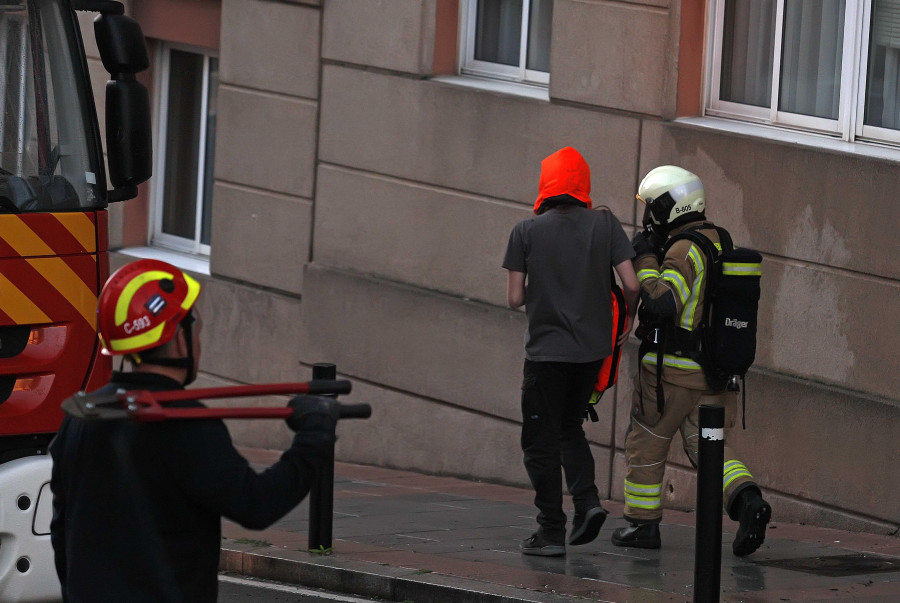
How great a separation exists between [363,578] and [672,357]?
171 centimetres

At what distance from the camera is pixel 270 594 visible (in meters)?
7.00

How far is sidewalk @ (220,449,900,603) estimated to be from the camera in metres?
6.61

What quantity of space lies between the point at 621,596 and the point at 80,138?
2910 millimetres

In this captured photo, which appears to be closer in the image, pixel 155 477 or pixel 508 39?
pixel 155 477

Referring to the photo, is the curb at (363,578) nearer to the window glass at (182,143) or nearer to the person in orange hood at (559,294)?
the person in orange hood at (559,294)

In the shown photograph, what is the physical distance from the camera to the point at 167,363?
11.3 feet

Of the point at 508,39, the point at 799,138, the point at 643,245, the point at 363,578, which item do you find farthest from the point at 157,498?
the point at 508,39

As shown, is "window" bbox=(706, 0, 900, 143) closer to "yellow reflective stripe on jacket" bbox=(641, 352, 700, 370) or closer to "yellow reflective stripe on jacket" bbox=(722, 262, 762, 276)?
"yellow reflective stripe on jacket" bbox=(722, 262, 762, 276)

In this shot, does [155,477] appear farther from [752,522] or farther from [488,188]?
[488,188]

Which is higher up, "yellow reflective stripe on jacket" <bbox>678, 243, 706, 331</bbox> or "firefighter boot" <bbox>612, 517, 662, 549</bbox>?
"yellow reflective stripe on jacket" <bbox>678, 243, 706, 331</bbox>

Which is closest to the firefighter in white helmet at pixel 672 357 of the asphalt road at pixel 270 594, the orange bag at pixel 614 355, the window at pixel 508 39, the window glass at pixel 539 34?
the orange bag at pixel 614 355

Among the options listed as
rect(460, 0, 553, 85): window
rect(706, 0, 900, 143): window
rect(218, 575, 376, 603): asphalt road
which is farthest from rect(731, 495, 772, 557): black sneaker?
rect(460, 0, 553, 85): window

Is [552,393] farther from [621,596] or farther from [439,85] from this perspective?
[439,85]

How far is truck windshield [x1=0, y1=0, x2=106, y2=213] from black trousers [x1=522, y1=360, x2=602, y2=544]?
2108 millimetres
